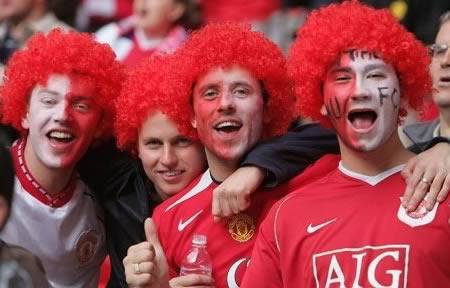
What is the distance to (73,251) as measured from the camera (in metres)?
5.60

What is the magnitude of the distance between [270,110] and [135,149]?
0.70 metres

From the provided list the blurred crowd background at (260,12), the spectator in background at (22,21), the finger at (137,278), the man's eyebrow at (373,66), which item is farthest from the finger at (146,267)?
the spectator in background at (22,21)

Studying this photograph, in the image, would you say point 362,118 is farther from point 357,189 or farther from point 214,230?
point 214,230

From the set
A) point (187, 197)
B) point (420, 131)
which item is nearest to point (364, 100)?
point (187, 197)

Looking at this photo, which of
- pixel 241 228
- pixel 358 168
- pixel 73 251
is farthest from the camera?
pixel 73 251

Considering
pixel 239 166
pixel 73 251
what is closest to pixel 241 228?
pixel 239 166

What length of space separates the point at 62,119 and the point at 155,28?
8.04 ft

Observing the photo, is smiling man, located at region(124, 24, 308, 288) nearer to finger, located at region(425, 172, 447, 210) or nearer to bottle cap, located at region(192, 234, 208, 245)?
bottle cap, located at region(192, 234, 208, 245)

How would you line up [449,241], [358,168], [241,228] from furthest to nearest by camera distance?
[241,228] < [358,168] < [449,241]

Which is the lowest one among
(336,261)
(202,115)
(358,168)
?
(336,261)

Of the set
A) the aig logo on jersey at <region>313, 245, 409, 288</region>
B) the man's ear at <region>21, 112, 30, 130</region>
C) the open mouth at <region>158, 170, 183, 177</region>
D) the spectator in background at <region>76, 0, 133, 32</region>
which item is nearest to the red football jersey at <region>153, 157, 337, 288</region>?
the open mouth at <region>158, 170, 183, 177</region>

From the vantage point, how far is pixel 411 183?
175 inches

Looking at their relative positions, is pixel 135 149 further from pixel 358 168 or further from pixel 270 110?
pixel 358 168

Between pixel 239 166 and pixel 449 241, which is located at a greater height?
pixel 239 166
